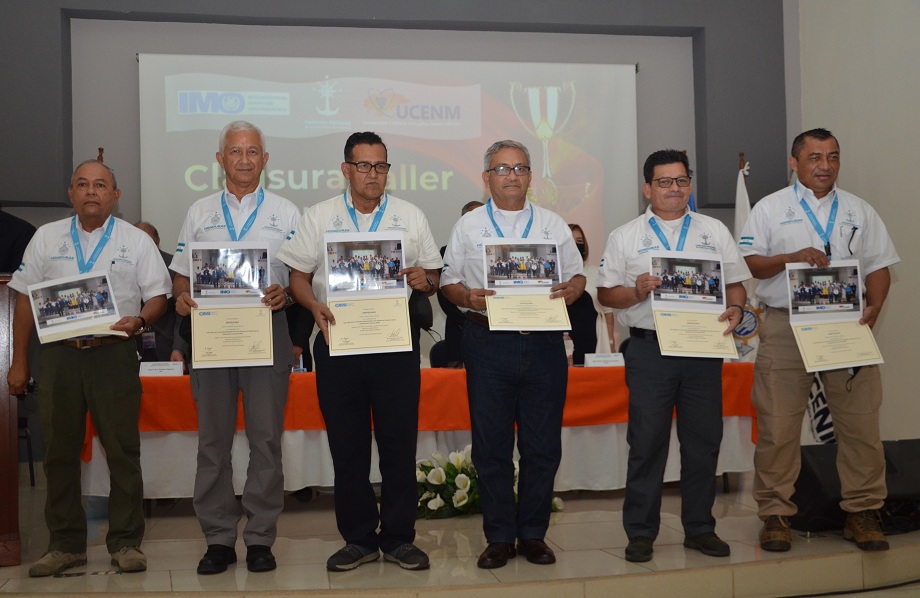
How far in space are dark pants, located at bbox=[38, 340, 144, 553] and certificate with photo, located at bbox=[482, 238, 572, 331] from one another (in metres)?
1.51

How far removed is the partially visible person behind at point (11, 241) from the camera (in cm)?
538

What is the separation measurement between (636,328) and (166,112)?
457cm

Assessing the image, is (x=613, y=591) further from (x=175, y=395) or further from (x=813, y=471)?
(x=175, y=395)

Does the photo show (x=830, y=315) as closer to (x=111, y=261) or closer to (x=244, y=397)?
(x=244, y=397)

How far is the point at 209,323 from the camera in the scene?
3.26 meters

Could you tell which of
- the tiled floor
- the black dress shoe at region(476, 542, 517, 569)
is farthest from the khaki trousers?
the black dress shoe at region(476, 542, 517, 569)

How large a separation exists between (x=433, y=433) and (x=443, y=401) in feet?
0.85

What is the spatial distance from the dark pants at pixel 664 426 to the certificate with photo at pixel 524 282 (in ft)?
1.51

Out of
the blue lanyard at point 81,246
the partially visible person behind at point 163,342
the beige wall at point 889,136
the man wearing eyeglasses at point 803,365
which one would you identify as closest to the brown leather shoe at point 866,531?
the man wearing eyeglasses at point 803,365

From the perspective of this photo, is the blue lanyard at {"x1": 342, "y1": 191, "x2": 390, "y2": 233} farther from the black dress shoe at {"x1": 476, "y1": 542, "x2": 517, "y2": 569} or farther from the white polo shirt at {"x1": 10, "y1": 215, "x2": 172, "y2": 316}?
the black dress shoe at {"x1": 476, "y1": 542, "x2": 517, "y2": 569}

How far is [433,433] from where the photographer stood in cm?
464

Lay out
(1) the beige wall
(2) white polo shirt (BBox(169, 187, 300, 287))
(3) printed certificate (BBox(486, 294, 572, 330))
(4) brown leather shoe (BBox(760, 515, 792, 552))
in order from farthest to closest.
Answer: (1) the beige wall, (4) brown leather shoe (BBox(760, 515, 792, 552)), (2) white polo shirt (BBox(169, 187, 300, 287)), (3) printed certificate (BBox(486, 294, 572, 330))

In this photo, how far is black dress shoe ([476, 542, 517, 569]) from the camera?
325 centimetres

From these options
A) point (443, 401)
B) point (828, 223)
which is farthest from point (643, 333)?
point (443, 401)
